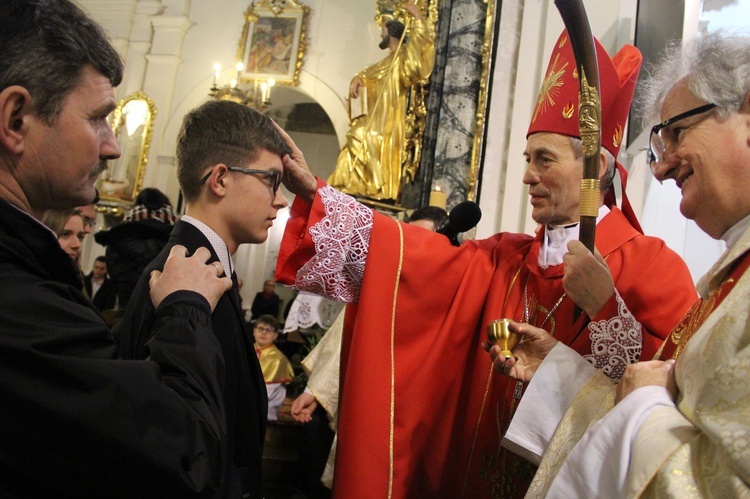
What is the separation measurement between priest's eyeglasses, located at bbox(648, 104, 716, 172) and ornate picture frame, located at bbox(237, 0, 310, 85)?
A: 939cm

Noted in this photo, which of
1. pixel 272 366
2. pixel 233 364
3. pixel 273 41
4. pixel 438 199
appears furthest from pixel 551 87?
pixel 273 41

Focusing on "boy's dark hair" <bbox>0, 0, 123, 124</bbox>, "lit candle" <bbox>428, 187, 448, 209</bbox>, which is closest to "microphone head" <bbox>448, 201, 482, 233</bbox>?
"boy's dark hair" <bbox>0, 0, 123, 124</bbox>

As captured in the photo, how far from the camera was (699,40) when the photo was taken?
138cm

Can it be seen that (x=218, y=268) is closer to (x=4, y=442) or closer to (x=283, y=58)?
(x=4, y=442)

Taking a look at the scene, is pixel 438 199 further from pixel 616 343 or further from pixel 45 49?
pixel 45 49

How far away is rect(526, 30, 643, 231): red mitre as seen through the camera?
1.98 meters

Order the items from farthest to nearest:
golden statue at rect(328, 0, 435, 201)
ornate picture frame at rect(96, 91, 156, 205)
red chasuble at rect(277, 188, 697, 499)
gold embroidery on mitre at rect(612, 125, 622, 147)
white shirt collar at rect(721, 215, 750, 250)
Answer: ornate picture frame at rect(96, 91, 156, 205) < golden statue at rect(328, 0, 435, 201) < gold embroidery on mitre at rect(612, 125, 622, 147) < red chasuble at rect(277, 188, 697, 499) < white shirt collar at rect(721, 215, 750, 250)

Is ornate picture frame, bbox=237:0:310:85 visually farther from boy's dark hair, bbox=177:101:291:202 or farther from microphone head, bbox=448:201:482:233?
boy's dark hair, bbox=177:101:291:202

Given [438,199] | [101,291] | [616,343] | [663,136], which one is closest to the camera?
[663,136]

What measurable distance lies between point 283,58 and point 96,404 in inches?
401

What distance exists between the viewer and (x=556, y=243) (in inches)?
77.5

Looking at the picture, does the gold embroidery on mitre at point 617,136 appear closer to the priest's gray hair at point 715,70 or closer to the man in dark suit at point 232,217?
the priest's gray hair at point 715,70

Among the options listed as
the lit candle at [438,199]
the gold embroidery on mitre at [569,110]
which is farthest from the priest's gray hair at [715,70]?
the lit candle at [438,199]

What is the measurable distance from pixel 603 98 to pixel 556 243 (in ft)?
1.65
